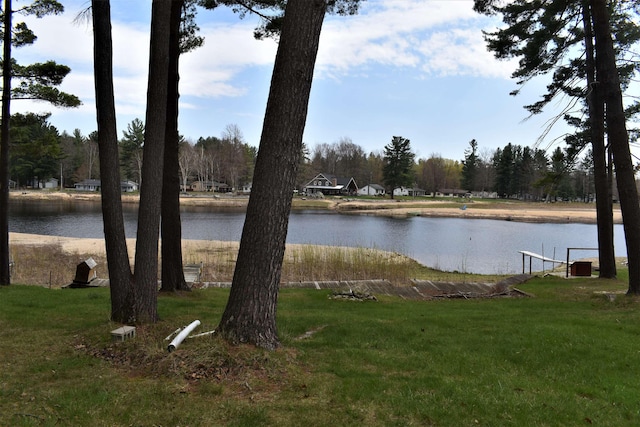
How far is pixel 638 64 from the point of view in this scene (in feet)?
37.4

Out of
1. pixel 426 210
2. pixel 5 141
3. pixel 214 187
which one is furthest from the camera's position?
pixel 214 187

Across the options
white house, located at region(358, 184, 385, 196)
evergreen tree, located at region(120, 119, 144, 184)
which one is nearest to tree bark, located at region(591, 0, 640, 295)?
evergreen tree, located at region(120, 119, 144, 184)

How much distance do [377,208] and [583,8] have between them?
51.5 metres

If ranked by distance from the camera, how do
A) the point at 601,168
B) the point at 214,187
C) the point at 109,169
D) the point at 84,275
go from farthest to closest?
the point at 214,187 < the point at 601,168 < the point at 84,275 < the point at 109,169

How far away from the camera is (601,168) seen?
433 inches

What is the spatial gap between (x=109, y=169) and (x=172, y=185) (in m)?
3.15

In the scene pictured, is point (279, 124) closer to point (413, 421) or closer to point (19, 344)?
point (413, 421)

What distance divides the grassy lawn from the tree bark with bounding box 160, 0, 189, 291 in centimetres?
211

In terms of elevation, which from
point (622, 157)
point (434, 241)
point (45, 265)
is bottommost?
point (434, 241)

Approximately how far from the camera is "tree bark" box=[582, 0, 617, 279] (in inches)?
424

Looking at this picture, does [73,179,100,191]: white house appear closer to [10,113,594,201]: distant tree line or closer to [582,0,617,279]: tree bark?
[10,113,594,201]: distant tree line

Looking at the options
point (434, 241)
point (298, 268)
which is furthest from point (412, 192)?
point (298, 268)

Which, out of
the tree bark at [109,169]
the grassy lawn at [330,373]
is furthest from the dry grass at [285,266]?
the tree bark at [109,169]

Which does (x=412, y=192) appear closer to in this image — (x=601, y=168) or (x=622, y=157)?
(x=601, y=168)
